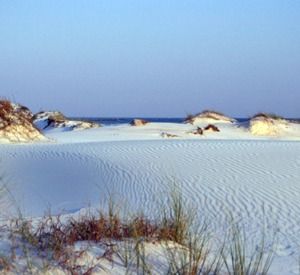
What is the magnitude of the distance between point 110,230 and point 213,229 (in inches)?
97.3

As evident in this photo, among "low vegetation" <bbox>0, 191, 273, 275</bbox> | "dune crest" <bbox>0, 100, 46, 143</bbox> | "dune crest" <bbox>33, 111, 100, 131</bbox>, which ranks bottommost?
"dune crest" <bbox>33, 111, 100, 131</bbox>

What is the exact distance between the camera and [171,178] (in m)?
10.6

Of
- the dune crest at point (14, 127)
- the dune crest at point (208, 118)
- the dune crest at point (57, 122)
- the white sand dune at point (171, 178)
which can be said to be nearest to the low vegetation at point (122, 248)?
the white sand dune at point (171, 178)

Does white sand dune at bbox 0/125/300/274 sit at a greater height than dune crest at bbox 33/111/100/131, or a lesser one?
greater

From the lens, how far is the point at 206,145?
45.7ft

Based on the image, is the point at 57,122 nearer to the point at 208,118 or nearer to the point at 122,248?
the point at 208,118

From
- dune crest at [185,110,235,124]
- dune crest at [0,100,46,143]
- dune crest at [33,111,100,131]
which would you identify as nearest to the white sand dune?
dune crest at [0,100,46,143]

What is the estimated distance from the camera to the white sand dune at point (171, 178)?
840cm

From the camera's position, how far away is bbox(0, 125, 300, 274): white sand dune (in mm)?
8398

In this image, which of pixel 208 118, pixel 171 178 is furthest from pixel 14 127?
pixel 208 118

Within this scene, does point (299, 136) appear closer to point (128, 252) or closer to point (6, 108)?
point (6, 108)

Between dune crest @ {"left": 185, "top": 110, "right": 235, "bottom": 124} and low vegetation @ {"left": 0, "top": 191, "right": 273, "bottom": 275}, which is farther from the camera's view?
dune crest @ {"left": 185, "top": 110, "right": 235, "bottom": 124}

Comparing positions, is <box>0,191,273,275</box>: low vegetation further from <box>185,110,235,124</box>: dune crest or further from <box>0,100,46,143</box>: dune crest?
<box>185,110,235,124</box>: dune crest

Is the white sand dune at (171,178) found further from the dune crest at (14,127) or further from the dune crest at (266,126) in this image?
the dune crest at (266,126)
